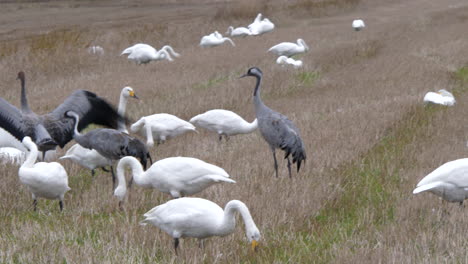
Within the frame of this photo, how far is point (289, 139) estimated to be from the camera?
7.59 metres

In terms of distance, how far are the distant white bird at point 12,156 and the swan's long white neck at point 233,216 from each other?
4276mm

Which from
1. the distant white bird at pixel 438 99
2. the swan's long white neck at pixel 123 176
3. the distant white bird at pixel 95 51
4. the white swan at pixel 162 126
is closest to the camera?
the swan's long white neck at pixel 123 176

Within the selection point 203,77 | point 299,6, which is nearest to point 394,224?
point 203,77

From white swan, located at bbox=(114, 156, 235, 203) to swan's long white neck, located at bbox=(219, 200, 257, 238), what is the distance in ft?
3.38

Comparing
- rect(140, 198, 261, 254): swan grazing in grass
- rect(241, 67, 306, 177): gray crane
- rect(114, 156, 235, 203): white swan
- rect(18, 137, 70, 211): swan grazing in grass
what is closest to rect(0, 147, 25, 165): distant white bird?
rect(18, 137, 70, 211): swan grazing in grass

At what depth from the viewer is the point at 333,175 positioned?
7258mm

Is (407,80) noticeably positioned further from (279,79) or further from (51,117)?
(51,117)

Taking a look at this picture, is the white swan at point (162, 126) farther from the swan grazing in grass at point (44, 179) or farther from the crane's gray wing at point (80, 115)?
the swan grazing in grass at point (44, 179)

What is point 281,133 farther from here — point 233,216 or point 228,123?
point 233,216

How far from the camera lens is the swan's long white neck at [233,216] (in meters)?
4.50

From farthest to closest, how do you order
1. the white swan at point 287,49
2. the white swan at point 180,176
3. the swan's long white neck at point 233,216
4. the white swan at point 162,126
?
the white swan at point 287,49, the white swan at point 162,126, the white swan at point 180,176, the swan's long white neck at point 233,216

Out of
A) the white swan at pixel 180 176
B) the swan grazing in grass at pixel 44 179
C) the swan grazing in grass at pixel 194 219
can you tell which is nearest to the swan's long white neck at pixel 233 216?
the swan grazing in grass at pixel 194 219

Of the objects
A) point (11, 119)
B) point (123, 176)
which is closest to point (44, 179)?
point (123, 176)

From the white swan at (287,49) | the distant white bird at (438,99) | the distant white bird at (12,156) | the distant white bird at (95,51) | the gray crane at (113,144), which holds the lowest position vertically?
the distant white bird at (95,51)
